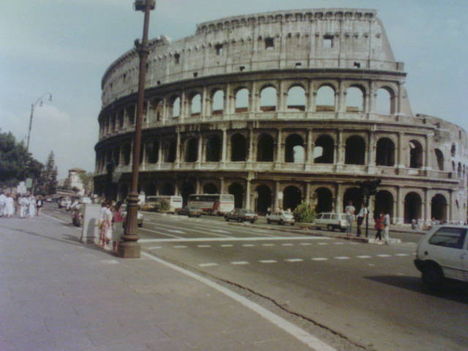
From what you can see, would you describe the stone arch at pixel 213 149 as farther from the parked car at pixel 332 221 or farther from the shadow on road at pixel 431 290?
the shadow on road at pixel 431 290

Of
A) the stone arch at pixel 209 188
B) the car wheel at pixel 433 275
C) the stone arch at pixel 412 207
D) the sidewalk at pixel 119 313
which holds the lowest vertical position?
the sidewalk at pixel 119 313

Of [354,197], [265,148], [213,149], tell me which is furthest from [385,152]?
[213,149]

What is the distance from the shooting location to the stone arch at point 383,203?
3731cm

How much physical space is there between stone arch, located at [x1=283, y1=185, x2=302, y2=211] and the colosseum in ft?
0.40

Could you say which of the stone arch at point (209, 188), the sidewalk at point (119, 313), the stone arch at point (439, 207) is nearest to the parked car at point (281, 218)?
the stone arch at point (209, 188)

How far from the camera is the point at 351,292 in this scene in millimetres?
7457

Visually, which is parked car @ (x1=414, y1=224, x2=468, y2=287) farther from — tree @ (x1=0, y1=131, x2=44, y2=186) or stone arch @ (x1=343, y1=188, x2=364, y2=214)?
tree @ (x1=0, y1=131, x2=44, y2=186)

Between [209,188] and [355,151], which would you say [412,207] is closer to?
[355,151]

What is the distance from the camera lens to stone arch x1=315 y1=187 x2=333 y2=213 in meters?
39.1

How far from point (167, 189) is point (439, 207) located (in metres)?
28.5

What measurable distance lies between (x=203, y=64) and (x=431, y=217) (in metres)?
28.5

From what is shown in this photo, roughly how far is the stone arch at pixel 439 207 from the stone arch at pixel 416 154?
3559 millimetres

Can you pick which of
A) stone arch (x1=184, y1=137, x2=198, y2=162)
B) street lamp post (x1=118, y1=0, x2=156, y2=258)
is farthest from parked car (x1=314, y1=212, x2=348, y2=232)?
street lamp post (x1=118, y1=0, x2=156, y2=258)

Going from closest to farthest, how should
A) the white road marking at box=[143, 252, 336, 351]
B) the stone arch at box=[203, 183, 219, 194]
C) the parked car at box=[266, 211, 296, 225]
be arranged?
the white road marking at box=[143, 252, 336, 351] < the parked car at box=[266, 211, 296, 225] < the stone arch at box=[203, 183, 219, 194]
